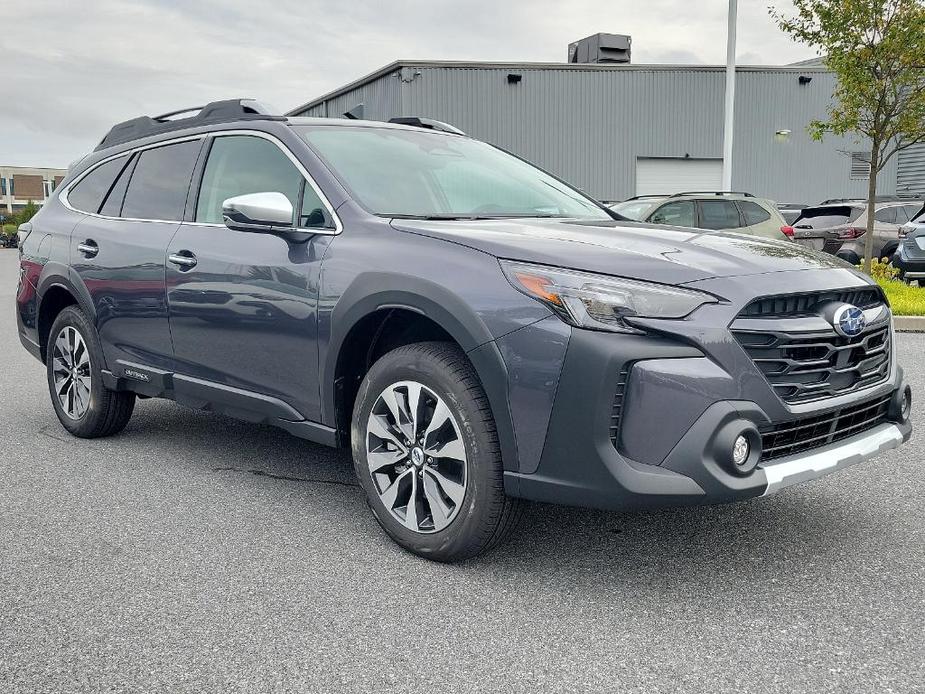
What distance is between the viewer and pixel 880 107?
1495cm

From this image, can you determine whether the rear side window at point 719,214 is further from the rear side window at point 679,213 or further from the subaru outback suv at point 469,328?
the subaru outback suv at point 469,328

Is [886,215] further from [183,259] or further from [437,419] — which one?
[437,419]

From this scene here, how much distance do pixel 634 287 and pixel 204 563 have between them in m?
1.85

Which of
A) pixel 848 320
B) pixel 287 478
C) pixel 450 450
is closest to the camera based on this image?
pixel 848 320

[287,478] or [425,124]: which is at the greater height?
[425,124]

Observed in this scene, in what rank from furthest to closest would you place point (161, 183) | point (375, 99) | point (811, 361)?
point (375, 99), point (161, 183), point (811, 361)

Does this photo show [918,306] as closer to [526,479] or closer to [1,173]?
[526,479]

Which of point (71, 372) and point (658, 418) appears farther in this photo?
point (71, 372)

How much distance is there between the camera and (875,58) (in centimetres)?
1466

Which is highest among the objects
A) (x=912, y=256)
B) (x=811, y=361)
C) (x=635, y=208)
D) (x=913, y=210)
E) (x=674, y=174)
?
(x=674, y=174)

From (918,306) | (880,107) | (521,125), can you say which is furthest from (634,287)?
(521,125)

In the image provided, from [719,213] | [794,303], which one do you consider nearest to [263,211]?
[794,303]

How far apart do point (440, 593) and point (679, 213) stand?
11206mm

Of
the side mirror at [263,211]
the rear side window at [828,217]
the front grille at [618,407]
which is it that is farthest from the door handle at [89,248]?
the rear side window at [828,217]
